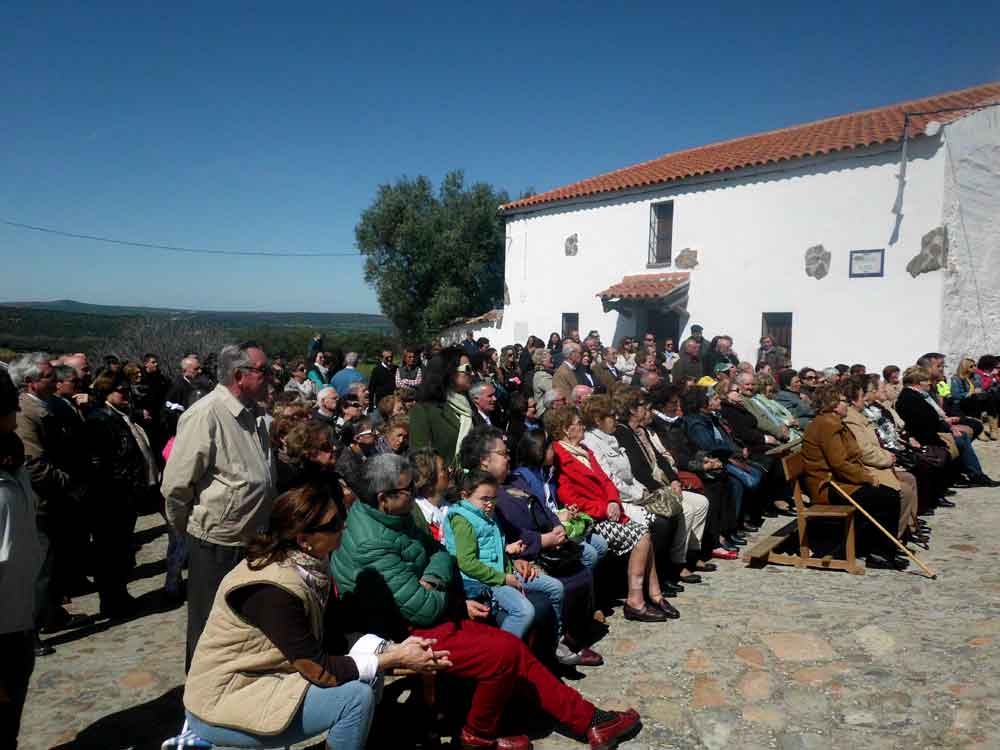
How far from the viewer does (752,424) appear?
26.2 ft

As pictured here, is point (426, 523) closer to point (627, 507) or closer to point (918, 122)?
point (627, 507)

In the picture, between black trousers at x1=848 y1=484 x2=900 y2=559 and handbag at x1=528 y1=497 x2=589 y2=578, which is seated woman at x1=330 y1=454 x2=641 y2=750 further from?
black trousers at x1=848 y1=484 x2=900 y2=559

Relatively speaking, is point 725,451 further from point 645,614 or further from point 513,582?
point 513,582

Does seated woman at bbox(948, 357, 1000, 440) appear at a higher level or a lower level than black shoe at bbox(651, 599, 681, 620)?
higher

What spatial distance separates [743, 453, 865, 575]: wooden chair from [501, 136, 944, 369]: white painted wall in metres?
9.15

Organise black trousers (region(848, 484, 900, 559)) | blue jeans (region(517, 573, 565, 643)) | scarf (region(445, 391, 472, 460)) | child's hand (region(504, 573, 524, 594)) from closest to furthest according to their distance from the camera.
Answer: child's hand (region(504, 573, 524, 594)), blue jeans (region(517, 573, 565, 643)), scarf (region(445, 391, 472, 460)), black trousers (region(848, 484, 900, 559))

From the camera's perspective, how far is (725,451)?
7.09m

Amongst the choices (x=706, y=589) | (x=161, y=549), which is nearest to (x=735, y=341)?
(x=706, y=589)

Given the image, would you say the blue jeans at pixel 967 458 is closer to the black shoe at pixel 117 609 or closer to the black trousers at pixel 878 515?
the black trousers at pixel 878 515

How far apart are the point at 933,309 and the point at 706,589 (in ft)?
35.3

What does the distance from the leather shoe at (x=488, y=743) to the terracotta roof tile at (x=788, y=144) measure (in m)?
14.2

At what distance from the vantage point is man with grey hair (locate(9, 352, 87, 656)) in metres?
4.38

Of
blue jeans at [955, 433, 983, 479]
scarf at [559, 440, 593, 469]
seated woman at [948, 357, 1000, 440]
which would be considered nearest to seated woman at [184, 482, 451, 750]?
scarf at [559, 440, 593, 469]

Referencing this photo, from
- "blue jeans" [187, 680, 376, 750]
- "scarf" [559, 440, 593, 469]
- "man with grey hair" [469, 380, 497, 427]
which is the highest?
"man with grey hair" [469, 380, 497, 427]
